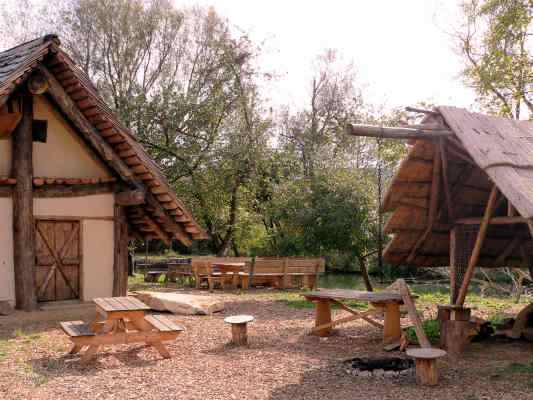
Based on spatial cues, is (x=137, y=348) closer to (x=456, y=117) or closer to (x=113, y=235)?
(x=113, y=235)

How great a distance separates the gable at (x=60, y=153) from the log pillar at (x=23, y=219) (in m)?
0.36

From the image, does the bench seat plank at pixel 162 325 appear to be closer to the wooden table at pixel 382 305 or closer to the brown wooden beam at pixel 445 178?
the wooden table at pixel 382 305

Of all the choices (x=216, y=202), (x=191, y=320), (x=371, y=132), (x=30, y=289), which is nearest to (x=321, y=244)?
(x=216, y=202)

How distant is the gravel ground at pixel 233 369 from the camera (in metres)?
6.22

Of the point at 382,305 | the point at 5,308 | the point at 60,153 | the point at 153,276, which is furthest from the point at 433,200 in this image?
the point at 153,276

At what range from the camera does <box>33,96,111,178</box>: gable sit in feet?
35.8

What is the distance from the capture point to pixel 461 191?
9.67 m

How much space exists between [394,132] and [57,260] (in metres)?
7.01

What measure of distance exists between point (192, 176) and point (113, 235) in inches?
446

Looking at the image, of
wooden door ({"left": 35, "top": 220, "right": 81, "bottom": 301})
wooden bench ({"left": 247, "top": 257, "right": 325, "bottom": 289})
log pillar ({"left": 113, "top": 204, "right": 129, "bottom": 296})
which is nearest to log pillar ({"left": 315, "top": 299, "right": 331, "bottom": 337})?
log pillar ({"left": 113, "top": 204, "right": 129, "bottom": 296})

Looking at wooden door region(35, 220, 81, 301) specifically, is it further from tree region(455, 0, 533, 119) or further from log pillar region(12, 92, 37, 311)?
tree region(455, 0, 533, 119)

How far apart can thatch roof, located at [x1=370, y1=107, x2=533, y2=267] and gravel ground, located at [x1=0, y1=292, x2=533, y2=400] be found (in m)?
1.83

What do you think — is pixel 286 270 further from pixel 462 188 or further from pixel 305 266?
pixel 462 188

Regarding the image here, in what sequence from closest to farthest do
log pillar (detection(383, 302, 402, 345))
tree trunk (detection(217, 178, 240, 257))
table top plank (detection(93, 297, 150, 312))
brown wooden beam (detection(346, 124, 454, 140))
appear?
brown wooden beam (detection(346, 124, 454, 140)), table top plank (detection(93, 297, 150, 312)), log pillar (detection(383, 302, 402, 345)), tree trunk (detection(217, 178, 240, 257))
